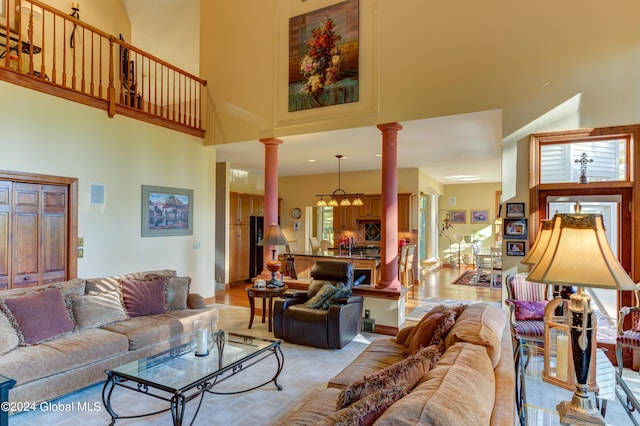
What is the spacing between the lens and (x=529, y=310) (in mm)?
3717

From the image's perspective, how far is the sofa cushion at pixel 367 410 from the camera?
49.9 inches

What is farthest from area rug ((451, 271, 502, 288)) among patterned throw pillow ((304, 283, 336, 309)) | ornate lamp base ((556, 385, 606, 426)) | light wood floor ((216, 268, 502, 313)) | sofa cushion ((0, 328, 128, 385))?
sofa cushion ((0, 328, 128, 385))

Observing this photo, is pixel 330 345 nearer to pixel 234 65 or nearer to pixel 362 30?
pixel 362 30

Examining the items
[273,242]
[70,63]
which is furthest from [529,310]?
[70,63]

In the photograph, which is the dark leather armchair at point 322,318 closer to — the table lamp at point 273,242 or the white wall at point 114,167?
the table lamp at point 273,242

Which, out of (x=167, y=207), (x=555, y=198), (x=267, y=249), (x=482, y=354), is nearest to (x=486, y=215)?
(x=555, y=198)

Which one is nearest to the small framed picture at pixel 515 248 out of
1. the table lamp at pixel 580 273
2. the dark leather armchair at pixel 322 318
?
the dark leather armchair at pixel 322 318

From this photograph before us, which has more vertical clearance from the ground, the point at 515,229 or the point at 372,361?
the point at 515,229

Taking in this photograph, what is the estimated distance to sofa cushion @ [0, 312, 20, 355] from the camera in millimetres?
2828

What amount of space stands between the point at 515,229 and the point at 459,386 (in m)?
3.63

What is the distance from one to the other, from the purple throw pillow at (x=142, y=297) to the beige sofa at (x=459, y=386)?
2.59 m

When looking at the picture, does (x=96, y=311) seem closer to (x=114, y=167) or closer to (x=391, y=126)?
(x=114, y=167)

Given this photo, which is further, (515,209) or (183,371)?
(515,209)

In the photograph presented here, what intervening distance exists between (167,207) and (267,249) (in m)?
1.85
